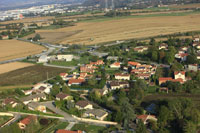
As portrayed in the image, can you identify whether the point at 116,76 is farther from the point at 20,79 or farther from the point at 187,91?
the point at 20,79

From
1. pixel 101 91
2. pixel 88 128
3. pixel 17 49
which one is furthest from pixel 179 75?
pixel 17 49

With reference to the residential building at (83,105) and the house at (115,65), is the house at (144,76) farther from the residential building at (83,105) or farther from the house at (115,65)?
the residential building at (83,105)

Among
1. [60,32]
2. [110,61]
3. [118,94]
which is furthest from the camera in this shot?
[60,32]

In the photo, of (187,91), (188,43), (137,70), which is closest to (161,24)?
(188,43)

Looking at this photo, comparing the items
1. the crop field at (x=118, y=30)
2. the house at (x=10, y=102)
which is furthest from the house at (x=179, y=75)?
the crop field at (x=118, y=30)

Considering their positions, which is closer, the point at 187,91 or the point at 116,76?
the point at 187,91
